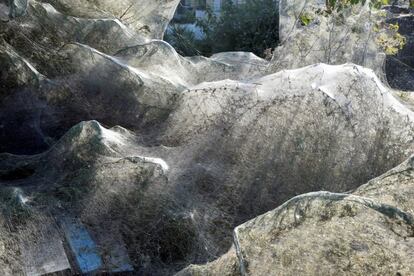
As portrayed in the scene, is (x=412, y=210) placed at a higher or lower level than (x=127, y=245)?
higher

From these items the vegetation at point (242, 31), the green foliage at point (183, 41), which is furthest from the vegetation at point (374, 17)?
the vegetation at point (242, 31)

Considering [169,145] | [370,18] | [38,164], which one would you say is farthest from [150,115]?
[370,18]

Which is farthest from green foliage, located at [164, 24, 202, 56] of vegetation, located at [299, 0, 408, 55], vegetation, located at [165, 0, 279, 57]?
vegetation, located at [299, 0, 408, 55]

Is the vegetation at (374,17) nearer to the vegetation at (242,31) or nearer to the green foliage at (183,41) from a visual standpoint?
the green foliage at (183,41)

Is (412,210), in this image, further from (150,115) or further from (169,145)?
(150,115)

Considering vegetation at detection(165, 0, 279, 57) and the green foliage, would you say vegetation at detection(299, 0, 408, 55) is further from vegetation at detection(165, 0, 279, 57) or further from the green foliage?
vegetation at detection(165, 0, 279, 57)

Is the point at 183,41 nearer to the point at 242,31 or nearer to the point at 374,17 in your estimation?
the point at 242,31

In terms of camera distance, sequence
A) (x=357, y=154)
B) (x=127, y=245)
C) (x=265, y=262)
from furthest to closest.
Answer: (x=357, y=154), (x=127, y=245), (x=265, y=262)

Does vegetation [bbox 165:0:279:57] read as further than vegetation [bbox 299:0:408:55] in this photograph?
Yes

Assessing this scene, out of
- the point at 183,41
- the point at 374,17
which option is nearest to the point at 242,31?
the point at 183,41
